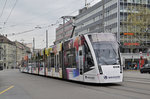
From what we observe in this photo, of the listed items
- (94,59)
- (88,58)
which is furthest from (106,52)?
(88,58)

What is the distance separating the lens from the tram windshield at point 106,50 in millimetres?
14433

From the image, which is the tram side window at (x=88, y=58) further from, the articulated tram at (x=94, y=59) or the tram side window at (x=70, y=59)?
the tram side window at (x=70, y=59)

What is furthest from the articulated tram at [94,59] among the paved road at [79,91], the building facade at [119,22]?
the building facade at [119,22]

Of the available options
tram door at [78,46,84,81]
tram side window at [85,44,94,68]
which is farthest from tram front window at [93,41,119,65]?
tram door at [78,46,84,81]

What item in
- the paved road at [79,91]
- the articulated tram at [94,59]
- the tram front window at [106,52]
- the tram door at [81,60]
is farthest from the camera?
the tram door at [81,60]

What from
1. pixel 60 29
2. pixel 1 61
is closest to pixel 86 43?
pixel 60 29

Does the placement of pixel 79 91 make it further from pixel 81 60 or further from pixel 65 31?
pixel 65 31

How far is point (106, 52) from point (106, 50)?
136mm

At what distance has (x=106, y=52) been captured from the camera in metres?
14.6

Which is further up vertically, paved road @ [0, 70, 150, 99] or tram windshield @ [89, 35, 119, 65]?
tram windshield @ [89, 35, 119, 65]

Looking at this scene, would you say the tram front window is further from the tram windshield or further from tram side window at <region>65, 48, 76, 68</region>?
tram side window at <region>65, 48, 76, 68</region>

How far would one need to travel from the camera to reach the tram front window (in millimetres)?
14414

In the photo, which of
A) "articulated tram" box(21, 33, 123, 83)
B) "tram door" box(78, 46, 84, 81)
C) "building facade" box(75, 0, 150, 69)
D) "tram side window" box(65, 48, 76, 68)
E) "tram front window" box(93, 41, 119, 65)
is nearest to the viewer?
"articulated tram" box(21, 33, 123, 83)

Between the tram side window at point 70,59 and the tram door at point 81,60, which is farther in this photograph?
the tram side window at point 70,59
